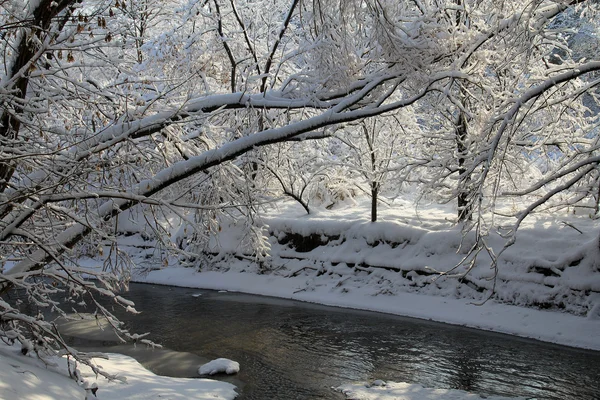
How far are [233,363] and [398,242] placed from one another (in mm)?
7599

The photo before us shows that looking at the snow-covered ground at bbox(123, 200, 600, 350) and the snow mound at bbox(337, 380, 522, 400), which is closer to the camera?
the snow mound at bbox(337, 380, 522, 400)

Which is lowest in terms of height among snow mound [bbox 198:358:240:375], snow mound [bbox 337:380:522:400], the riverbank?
snow mound [bbox 198:358:240:375]

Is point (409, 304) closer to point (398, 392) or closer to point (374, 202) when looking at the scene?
point (374, 202)

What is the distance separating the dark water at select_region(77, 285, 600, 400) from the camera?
809 centimetres

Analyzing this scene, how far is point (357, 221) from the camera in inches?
645

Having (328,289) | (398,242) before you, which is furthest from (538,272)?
(328,289)

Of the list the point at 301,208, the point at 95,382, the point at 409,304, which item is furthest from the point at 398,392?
the point at 301,208

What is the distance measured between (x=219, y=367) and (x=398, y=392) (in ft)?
10.0

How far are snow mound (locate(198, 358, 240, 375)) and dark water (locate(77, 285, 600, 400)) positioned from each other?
0.21 m

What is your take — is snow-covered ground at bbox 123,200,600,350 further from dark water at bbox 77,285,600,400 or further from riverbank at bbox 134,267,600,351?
dark water at bbox 77,285,600,400

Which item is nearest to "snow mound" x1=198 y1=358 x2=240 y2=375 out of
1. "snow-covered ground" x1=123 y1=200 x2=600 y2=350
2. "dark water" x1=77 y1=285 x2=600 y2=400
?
"dark water" x1=77 y1=285 x2=600 y2=400

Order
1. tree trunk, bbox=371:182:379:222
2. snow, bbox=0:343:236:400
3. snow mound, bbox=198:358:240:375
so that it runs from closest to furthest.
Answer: snow, bbox=0:343:236:400 < snow mound, bbox=198:358:240:375 < tree trunk, bbox=371:182:379:222

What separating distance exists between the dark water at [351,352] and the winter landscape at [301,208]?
0.22 feet

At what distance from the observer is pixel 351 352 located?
9.84 metres
